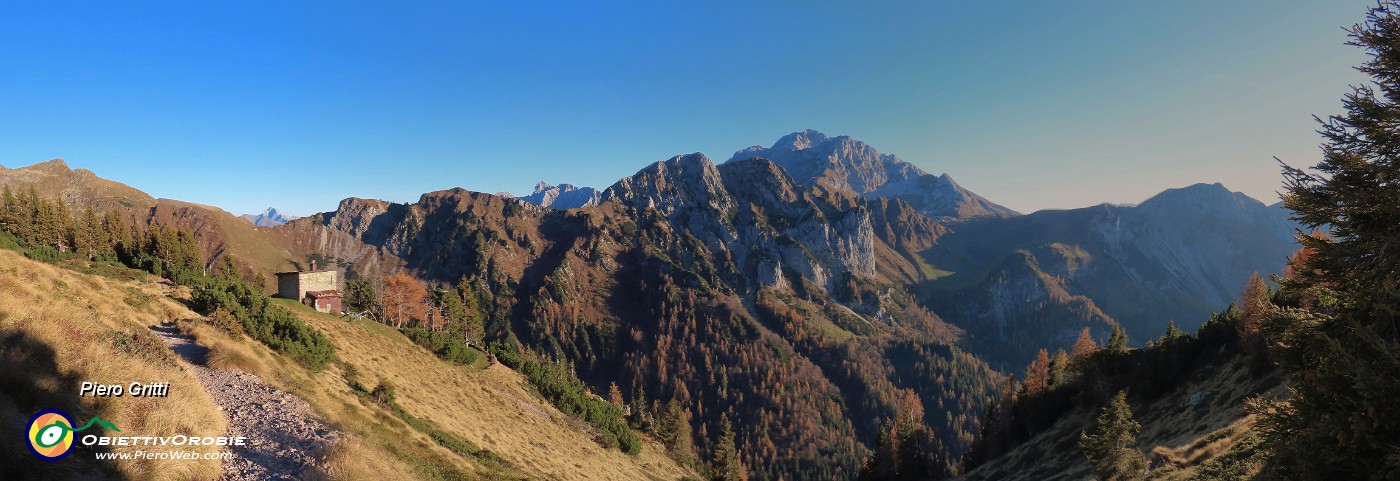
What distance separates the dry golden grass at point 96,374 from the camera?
41.3 feet

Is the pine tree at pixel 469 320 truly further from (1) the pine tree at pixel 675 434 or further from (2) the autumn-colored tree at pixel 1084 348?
(2) the autumn-colored tree at pixel 1084 348

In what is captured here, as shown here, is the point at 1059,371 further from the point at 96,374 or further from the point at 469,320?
the point at 469,320

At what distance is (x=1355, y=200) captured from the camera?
38.5 ft

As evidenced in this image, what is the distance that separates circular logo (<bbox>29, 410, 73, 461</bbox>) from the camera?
10953 mm

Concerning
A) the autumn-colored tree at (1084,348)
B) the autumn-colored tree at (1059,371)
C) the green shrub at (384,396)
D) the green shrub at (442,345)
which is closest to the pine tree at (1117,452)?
the autumn-colored tree at (1084,348)

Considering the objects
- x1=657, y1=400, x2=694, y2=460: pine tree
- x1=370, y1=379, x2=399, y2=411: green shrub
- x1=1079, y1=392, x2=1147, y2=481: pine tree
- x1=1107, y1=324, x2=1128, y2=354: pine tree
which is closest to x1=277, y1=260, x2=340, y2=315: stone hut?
x1=370, y1=379, x2=399, y2=411: green shrub

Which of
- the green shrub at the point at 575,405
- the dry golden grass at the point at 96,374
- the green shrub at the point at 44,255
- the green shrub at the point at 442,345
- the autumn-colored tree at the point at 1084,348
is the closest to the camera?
the dry golden grass at the point at 96,374

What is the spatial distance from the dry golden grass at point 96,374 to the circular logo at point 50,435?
30cm

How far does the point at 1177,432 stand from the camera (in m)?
39.1

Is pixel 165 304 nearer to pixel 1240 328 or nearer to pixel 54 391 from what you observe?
pixel 54 391

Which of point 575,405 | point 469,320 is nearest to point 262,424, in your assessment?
point 575,405

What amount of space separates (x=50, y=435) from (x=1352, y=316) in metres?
30.3

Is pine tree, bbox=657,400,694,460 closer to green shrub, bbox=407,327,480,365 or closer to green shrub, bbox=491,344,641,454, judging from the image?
green shrub, bbox=491,344,641,454

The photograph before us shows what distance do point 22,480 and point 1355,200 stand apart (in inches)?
1186
